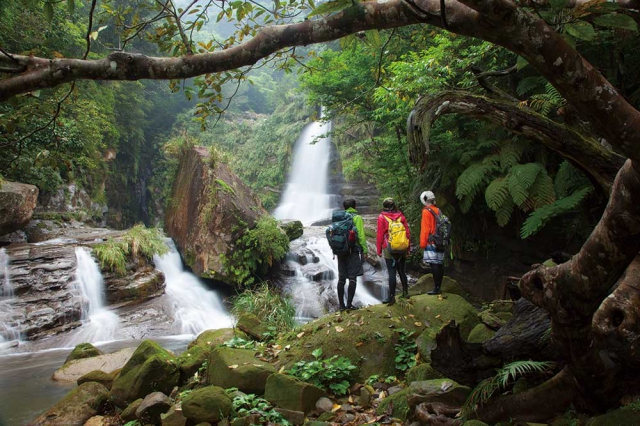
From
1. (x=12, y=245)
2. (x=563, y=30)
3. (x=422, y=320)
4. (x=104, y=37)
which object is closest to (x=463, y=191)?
(x=422, y=320)

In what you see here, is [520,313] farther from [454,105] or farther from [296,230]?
[296,230]

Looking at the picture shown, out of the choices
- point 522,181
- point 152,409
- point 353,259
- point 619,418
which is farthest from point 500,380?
point 522,181

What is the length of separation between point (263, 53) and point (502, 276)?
27.6 ft

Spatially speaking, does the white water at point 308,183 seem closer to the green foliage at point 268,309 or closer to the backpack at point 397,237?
the green foliage at point 268,309

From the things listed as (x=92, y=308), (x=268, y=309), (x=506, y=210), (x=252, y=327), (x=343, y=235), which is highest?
(x=506, y=210)

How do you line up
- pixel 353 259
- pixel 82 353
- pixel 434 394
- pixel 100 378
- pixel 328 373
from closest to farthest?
pixel 434 394
pixel 328 373
pixel 100 378
pixel 353 259
pixel 82 353

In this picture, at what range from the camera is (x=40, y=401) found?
5.67 m

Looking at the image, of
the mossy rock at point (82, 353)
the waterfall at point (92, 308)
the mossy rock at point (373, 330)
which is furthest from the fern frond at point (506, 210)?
the waterfall at point (92, 308)

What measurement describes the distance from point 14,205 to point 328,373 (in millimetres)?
10606

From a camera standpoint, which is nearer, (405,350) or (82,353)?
(405,350)

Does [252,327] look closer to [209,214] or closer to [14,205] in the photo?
[209,214]

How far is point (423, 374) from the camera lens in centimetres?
400

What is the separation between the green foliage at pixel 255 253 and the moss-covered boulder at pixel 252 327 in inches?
177

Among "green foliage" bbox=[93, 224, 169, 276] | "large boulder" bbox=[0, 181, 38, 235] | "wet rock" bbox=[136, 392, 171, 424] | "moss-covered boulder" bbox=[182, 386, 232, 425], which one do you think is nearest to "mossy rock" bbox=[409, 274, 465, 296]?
"moss-covered boulder" bbox=[182, 386, 232, 425]
